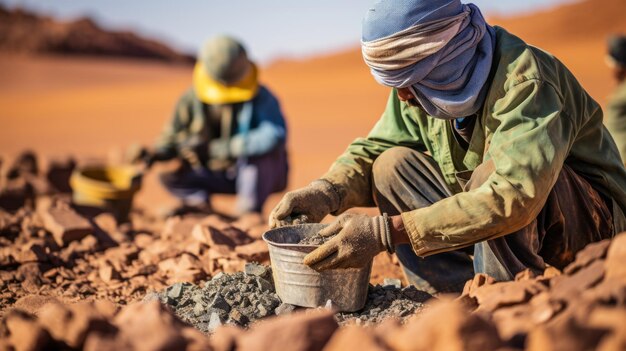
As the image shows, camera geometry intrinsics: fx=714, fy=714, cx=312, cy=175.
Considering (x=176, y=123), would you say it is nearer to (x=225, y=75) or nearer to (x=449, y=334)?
(x=225, y=75)

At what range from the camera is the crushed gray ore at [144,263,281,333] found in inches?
115

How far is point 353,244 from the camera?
2742 millimetres

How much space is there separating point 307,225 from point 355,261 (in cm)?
40

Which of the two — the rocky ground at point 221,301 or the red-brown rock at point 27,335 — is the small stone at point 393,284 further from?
the red-brown rock at point 27,335

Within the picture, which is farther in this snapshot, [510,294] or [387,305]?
[387,305]

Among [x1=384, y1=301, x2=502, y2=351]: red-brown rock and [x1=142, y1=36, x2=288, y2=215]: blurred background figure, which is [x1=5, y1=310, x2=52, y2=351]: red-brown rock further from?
[x1=142, y1=36, x2=288, y2=215]: blurred background figure

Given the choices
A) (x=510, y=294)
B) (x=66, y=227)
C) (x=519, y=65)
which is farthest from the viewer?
(x=66, y=227)

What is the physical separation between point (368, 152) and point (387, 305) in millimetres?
824

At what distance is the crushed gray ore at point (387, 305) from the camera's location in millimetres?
2928

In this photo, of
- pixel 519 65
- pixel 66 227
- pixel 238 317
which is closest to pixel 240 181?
pixel 66 227

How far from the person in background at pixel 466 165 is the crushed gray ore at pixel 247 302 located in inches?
10.0

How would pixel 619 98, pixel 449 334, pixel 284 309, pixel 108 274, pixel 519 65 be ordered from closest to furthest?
pixel 449 334 → pixel 519 65 → pixel 284 309 → pixel 108 274 → pixel 619 98

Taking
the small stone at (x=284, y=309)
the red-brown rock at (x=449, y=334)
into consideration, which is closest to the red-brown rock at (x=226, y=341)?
the red-brown rock at (x=449, y=334)

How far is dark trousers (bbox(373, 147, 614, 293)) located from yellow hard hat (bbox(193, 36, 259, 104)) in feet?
10.5
